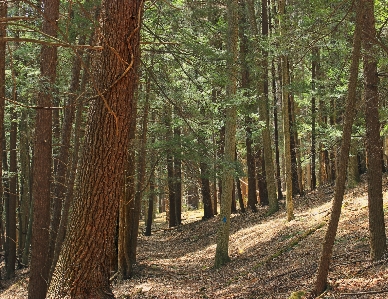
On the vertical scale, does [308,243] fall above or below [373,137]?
below

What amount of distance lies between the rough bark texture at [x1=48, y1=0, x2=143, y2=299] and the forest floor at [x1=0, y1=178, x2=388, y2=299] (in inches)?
166

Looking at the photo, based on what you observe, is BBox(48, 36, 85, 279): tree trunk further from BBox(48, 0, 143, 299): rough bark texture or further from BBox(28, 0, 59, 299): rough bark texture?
BBox(48, 0, 143, 299): rough bark texture

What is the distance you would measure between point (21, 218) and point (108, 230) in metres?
18.3

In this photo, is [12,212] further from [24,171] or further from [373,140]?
[373,140]

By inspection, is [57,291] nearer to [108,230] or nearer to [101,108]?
[108,230]

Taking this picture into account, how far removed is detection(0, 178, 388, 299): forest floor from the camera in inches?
343

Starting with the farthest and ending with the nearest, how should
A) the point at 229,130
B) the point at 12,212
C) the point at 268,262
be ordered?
the point at 12,212 < the point at 229,130 < the point at 268,262

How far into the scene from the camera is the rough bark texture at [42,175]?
10039 mm

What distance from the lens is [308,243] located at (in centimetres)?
1262

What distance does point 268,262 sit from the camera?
12.3 meters

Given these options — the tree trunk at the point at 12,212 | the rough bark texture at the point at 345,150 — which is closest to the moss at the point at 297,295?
the rough bark texture at the point at 345,150

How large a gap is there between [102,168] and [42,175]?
6027mm

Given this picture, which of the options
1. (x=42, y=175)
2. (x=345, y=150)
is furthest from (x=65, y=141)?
(x=345, y=150)

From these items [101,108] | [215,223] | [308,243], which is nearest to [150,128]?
[308,243]
